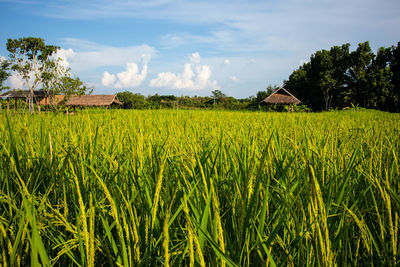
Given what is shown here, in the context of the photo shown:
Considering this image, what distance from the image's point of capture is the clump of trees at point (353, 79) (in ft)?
Answer: 108

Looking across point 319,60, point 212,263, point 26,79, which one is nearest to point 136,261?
point 212,263

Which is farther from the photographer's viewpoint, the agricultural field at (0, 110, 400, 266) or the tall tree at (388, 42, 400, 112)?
the tall tree at (388, 42, 400, 112)

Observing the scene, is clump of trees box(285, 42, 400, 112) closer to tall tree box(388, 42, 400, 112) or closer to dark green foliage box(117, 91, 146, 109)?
tall tree box(388, 42, 400, 112)

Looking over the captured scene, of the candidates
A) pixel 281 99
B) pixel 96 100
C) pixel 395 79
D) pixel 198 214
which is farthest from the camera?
pixel 395 79

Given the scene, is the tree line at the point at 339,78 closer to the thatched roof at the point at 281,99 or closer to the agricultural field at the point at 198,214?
the thatched roof at the point at 281,99

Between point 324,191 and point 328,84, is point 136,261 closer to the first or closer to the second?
point 324,191

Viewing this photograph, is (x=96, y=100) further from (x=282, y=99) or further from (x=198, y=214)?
(x=198, y=214)

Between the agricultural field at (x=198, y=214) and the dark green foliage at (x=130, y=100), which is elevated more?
the dark green foliage at (x=130, y=100)

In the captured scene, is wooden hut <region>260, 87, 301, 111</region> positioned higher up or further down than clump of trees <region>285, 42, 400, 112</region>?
further down

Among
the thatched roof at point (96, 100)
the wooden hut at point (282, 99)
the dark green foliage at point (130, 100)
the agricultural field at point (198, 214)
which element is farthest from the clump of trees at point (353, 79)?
the agricultural field at point (198, 214)

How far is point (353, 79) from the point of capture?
35156 millimetres

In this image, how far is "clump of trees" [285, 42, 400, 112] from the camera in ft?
108

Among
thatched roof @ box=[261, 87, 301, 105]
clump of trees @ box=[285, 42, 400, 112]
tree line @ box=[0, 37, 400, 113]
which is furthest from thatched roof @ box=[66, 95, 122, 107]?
clump of trees @ box=[285, 42, 400, 112]

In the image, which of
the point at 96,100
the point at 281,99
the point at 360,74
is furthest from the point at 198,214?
the point at 360,74
